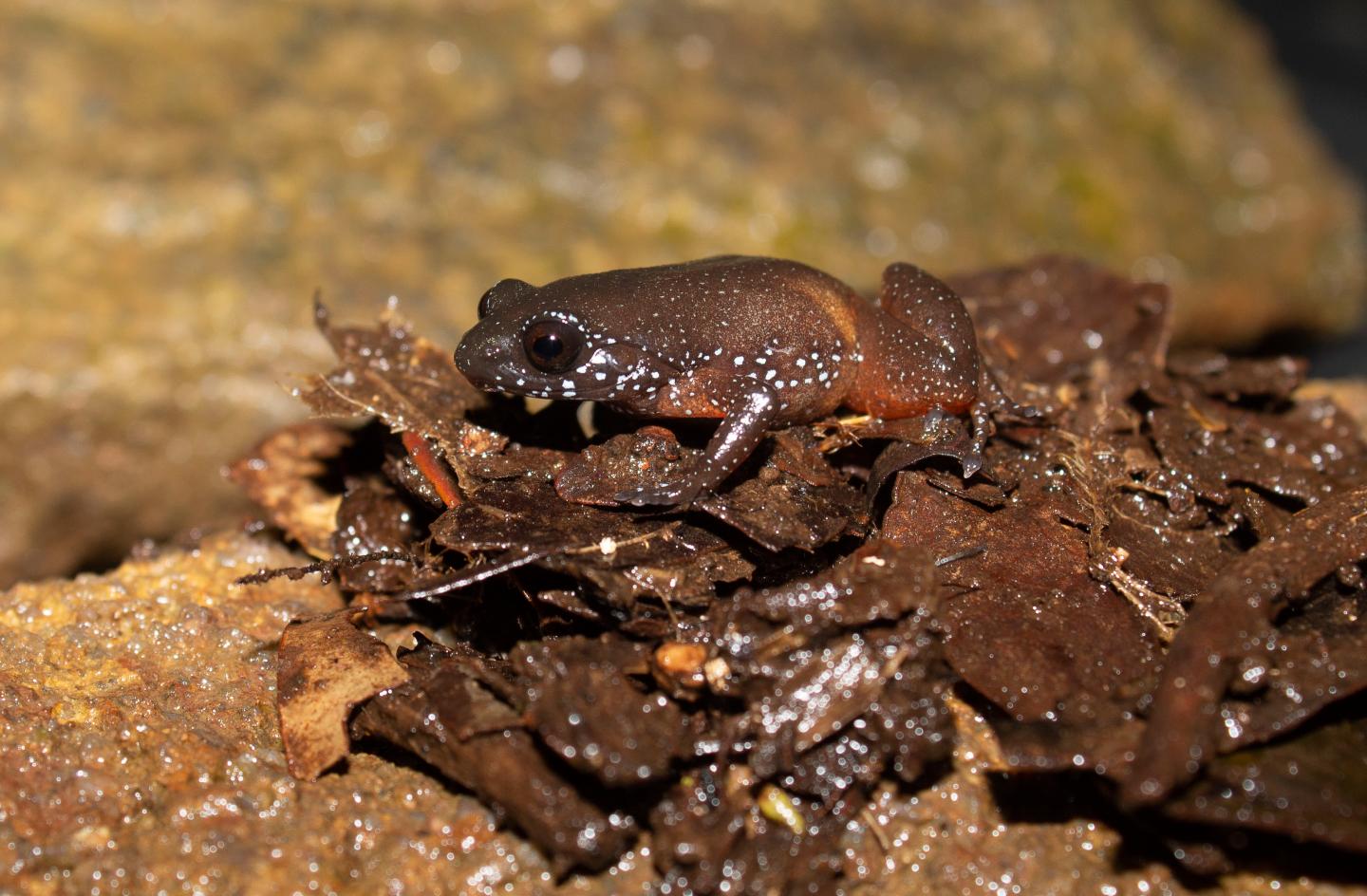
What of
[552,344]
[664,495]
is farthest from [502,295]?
[664,495]

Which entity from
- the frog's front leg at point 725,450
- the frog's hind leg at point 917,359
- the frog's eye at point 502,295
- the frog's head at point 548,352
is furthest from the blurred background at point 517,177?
the frog's front leg at point 725,450

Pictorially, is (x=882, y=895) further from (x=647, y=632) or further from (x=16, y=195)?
(x=16, y=195)

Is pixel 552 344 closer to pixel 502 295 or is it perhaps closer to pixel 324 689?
pixel 502 295

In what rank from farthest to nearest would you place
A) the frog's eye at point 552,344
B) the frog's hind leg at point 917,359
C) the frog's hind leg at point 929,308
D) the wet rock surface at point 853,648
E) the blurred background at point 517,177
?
the blurred background at point 517,177
the frog's hind leg at point 929,308
the frog's hind leg at point 917,359
the frog's eye at point 552,344
the wet rock surface at point 853,648

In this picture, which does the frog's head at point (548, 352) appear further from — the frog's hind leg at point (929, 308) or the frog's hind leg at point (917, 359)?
the frog's hind leg at point (929, 308)

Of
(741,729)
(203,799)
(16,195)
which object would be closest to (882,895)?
(741,729)
